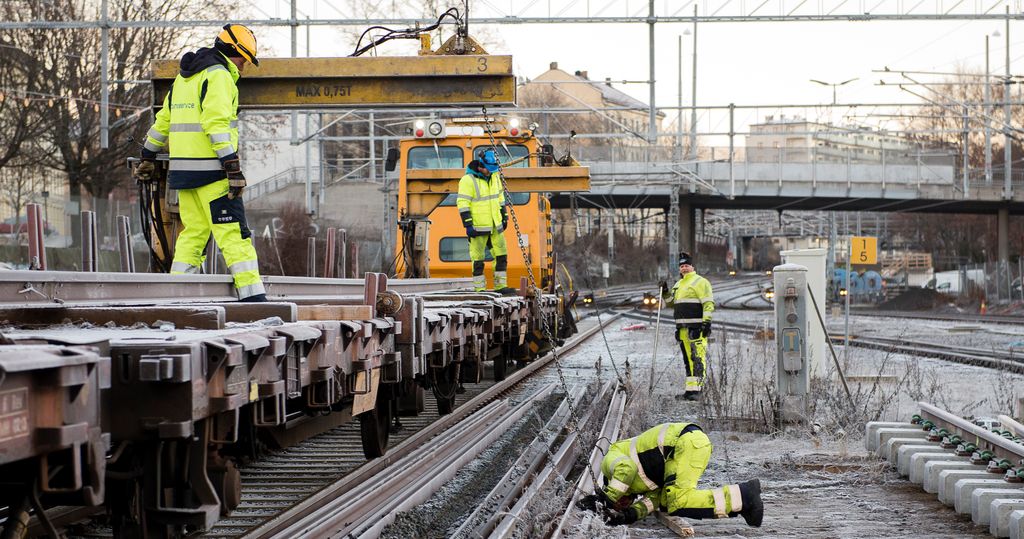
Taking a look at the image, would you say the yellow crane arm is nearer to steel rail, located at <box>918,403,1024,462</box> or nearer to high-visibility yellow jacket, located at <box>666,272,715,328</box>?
high-visibility yellow jacket, located at <box>666,272,715,328</box>

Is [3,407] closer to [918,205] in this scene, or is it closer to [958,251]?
[918,205]

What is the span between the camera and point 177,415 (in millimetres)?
3732

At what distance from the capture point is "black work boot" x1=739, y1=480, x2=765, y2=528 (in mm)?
6445

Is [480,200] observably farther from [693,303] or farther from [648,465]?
[648,465]

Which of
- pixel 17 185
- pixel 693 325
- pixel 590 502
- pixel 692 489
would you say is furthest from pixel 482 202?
pixel 17 185

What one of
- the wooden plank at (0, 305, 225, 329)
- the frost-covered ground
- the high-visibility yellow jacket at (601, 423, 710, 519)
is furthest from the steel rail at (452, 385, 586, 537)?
the wooden plank at (0, 305, 225, 329)

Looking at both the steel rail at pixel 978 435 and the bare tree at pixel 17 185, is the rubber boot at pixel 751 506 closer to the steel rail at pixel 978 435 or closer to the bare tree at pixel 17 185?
the steel rail at pixel 978 435

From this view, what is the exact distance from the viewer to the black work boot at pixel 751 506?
6.45 m

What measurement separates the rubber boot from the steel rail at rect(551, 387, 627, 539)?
0.91m

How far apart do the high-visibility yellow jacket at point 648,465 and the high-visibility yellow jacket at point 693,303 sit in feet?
19.5

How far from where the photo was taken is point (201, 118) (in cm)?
707

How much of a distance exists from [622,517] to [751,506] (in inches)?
28.6

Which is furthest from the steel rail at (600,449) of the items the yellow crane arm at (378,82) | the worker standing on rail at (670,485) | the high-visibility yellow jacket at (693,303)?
the yellow crane arm at (378,82)

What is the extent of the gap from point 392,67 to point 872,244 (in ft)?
40.9
